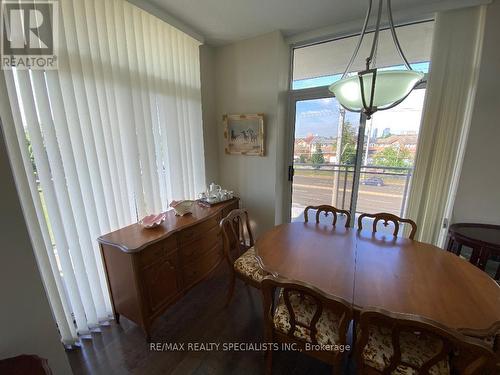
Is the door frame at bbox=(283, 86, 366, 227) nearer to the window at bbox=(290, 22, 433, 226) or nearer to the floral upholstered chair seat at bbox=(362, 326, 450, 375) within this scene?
the window at bbox=(290, 22, 433, 226)

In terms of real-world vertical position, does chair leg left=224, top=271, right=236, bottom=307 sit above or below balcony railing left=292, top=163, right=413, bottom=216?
below

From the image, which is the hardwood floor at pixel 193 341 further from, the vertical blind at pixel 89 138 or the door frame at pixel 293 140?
the door frame at pixel 293 140

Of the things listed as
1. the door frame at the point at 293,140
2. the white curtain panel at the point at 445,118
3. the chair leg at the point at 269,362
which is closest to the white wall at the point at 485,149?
the white curtain panel at the point at 445,118

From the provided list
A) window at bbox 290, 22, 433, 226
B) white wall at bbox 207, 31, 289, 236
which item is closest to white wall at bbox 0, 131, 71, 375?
white wall at bbox 207, 31, 289, 236

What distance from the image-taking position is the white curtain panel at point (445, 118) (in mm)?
1749

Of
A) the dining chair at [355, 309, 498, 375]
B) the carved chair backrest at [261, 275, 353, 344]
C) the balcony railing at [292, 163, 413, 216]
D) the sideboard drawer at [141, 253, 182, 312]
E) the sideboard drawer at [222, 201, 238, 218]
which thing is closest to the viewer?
the dining chair at [355, 309, 498, 375]

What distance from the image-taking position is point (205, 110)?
2623 mm

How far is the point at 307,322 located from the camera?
1.16 metres

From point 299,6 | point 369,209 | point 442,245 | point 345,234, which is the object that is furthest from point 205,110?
point 442,245

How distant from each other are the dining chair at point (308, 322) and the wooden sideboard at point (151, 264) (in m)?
0.92

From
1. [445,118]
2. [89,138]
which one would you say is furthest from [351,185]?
[89,138]

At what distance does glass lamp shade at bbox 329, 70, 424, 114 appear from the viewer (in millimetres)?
1018

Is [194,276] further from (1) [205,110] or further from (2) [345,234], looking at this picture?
(1) [205,110]

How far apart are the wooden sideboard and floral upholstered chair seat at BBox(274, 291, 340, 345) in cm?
95
